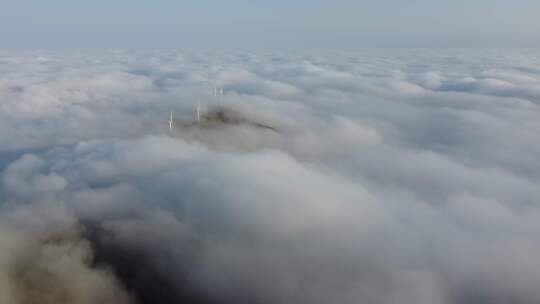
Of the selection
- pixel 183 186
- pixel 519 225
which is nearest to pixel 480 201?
pixel 519 225

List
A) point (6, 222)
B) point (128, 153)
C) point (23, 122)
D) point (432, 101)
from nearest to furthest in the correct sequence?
point (6, 222), point (128, 153), point (23, 122), point (432, 101)

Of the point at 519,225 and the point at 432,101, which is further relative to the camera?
the point at 432,101

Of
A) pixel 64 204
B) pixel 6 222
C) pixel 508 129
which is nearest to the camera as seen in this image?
pixel 6 222

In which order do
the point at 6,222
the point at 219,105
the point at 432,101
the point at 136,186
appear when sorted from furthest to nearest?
the point at 432,101 → the point at 219,105 → the point at 136,186 → the point at 6,222

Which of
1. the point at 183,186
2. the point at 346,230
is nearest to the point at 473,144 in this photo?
the point at 346,230

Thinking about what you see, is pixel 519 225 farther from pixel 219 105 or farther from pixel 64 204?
pixel 219 105

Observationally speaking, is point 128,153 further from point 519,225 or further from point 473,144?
point 473,144

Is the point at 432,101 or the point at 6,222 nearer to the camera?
the point at 6,222

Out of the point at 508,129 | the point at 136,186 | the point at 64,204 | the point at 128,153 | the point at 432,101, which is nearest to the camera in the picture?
the point at 64,204

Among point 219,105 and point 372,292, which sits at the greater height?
point 372,292
